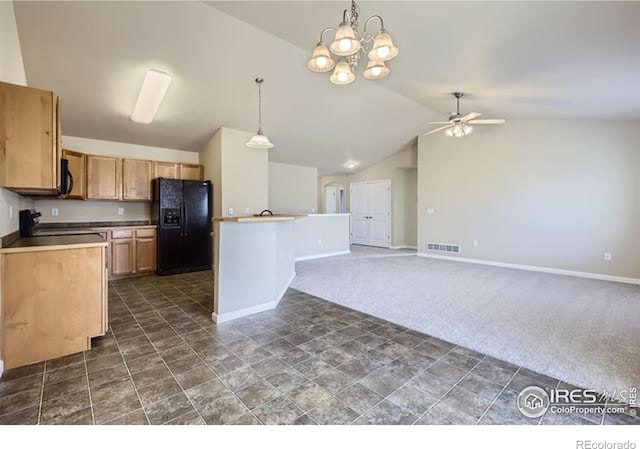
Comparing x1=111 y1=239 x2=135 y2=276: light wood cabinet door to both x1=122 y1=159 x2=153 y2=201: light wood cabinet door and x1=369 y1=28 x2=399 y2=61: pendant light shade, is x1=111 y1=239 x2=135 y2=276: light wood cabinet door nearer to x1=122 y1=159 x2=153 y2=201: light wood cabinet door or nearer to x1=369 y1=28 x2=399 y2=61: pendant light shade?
x1=122 y1=159 x2=153 y2=201: light wood cabinet door

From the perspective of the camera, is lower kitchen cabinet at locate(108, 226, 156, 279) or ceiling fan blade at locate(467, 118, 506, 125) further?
lower kitchen cabinet at locate(108, 226, 156, 279)

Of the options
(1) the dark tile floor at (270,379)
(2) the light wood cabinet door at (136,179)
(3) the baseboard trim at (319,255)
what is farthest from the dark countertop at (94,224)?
(3) the baseboard trim at (319,255)

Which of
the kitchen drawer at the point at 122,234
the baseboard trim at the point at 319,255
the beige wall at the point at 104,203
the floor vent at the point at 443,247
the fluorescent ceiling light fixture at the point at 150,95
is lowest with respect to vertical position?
the baseboard trim at the point at 319,255

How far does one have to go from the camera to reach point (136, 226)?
16.5 feet

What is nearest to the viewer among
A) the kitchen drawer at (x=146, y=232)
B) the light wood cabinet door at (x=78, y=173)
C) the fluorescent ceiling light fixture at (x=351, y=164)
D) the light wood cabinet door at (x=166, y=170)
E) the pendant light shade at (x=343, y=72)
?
the pendant light shade at (x=343, y=72)

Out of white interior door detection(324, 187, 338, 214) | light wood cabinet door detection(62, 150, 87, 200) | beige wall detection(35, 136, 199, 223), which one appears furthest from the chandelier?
white interior door detection(324, 187, 338, 214)

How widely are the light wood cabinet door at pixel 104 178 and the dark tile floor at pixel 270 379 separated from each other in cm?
278

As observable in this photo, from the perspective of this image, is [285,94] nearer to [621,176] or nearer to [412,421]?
[412,421]

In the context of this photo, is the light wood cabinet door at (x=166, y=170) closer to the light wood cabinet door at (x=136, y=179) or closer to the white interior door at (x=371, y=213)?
the light wood cabinet door at (x=136, y=179)

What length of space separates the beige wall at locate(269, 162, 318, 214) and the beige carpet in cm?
267

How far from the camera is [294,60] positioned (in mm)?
3979

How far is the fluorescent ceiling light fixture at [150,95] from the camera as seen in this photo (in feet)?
11.7

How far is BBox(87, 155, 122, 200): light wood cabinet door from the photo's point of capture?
189 inches
